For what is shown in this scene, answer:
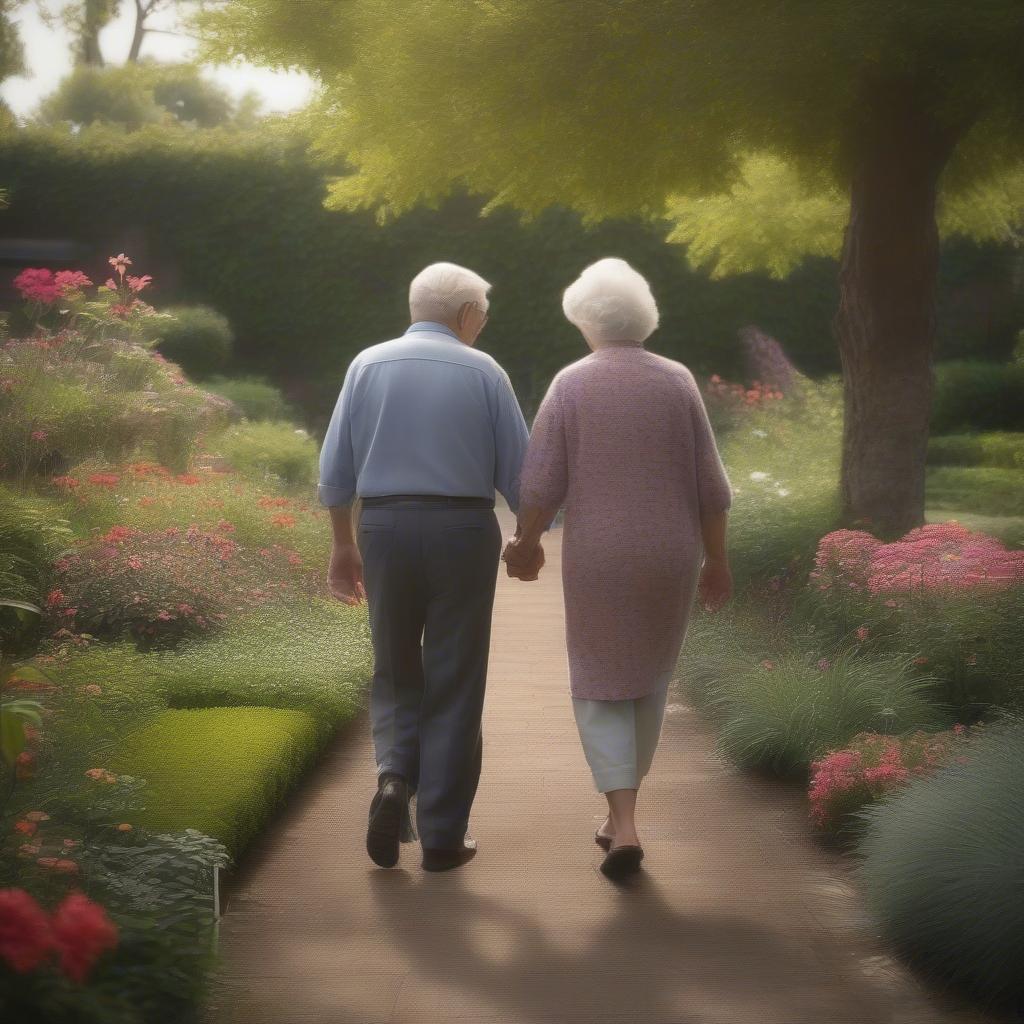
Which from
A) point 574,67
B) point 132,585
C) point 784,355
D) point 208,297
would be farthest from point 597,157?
point 208,297

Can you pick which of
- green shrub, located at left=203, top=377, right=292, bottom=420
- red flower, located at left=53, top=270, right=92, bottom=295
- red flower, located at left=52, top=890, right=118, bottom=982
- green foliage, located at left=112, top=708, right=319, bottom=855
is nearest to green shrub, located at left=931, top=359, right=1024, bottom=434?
green shrub, located at left=203, top=377, right=292, bottom=420

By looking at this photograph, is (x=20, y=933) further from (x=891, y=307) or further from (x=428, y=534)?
(x=891, y=307)

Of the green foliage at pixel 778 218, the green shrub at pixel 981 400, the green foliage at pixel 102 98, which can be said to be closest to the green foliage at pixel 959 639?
the green foliage at pixel 778 218

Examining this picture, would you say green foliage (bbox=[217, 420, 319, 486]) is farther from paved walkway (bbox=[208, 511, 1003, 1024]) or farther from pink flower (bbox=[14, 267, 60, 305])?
paved walkway (bbox=[208, 511, 1003, 1024])

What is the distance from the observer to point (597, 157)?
7848 millimetres

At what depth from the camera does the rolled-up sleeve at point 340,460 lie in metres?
4.47

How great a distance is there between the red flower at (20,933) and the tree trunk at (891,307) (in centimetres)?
672

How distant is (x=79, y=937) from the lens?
2363 mm

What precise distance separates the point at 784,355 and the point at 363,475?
15336 mm

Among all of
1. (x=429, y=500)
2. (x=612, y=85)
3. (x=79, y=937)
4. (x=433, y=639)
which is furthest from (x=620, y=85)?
(x=79, y=937)

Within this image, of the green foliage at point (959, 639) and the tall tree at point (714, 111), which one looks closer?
the green foliage at point (959, 639)

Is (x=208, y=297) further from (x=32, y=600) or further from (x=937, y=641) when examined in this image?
(x=937, y=641)

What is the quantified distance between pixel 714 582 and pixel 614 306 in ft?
3.01

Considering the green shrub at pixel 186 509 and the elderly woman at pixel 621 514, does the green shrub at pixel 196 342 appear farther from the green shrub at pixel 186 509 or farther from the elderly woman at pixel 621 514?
the elderly woman at pixel 621 514
